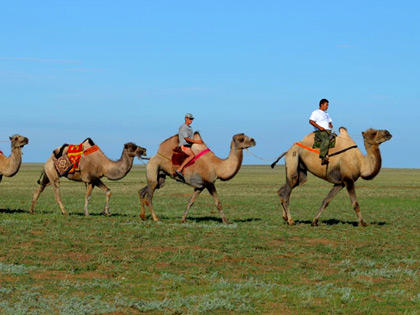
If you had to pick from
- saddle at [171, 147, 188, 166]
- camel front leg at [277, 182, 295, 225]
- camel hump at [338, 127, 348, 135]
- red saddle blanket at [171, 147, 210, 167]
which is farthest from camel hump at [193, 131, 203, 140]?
camel hump at [338, 127, 348, 135]

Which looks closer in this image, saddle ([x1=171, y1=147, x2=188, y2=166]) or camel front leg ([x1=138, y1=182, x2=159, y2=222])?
saddle ([x1=171, y1=147, x2=188, y2=166])

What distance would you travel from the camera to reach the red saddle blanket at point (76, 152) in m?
20.0

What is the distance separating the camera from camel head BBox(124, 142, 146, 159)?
19.9m

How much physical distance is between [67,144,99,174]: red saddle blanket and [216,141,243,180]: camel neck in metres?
4.78

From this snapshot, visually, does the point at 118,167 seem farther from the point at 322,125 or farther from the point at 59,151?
the point at 322,125

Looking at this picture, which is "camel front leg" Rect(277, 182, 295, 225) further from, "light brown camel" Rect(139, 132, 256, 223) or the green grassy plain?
"light brown camel" Rect(139, 132, 256, 223)

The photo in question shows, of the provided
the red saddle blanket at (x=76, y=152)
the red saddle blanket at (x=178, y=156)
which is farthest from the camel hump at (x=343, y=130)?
the red saddle blanket at (x=76, y=152)

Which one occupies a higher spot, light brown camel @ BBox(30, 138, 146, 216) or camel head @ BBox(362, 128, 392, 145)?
camel head @ BBox(362, 128, 392, 145)

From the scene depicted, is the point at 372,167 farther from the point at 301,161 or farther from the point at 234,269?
the point at 234,269

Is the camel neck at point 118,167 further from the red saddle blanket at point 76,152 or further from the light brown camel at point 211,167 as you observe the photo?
the light brown camel at point 211,167

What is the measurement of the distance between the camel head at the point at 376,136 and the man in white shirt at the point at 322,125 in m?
1.01

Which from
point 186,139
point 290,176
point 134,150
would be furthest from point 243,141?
point 134,150

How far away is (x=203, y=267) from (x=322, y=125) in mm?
7159

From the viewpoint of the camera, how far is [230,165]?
17500 mm
